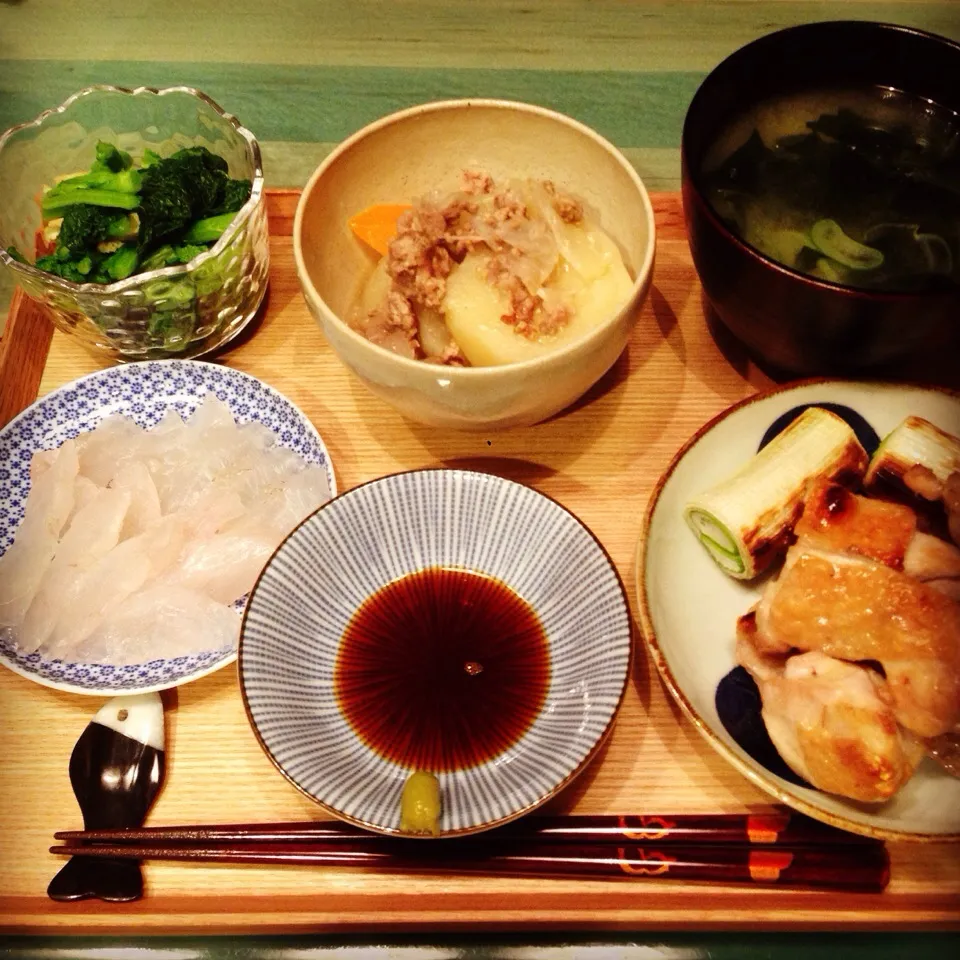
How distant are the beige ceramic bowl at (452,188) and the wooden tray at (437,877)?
16 cm

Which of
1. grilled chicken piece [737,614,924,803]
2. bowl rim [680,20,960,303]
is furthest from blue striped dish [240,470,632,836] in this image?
bowl rim [680,20,960,303]

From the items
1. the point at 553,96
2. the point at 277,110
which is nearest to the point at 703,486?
the point at 553,96

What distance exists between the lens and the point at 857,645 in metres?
1.18

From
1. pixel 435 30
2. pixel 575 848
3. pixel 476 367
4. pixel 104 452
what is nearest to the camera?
pixel 575 848

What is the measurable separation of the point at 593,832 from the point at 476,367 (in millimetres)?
728

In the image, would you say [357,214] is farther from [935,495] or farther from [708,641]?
[935,495]

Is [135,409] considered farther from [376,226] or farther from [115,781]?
[115,781]

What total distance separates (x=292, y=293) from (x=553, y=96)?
121 cm

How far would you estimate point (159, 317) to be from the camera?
1.65m

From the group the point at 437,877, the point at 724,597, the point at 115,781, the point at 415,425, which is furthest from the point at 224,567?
the point at 724,597

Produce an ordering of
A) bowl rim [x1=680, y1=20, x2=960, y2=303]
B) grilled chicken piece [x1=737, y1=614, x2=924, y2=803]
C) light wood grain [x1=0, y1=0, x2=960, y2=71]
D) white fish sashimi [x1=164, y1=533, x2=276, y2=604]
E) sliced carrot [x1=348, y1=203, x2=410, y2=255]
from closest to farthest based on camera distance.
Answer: grilled chicken piece [x1=737, y1=614, x2=924, y2=803]
bowl rim [x1=680, y1=20, x2=960, y2=303]
white fish sashimi [x1=164, y1=533, x2=276, y2=604]
sliced carrot [x1=348, y1=203, x2=410, y2=255]
light wood grain [x1=0, y1=0, x2=960, y2=71]

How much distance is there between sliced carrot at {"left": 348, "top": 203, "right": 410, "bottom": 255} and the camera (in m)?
1.66

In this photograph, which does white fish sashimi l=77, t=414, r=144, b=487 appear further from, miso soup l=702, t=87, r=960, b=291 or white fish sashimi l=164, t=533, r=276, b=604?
miso soup l=702, t=87, r=960, b=291

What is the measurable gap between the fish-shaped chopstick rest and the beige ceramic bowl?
2.11ft
